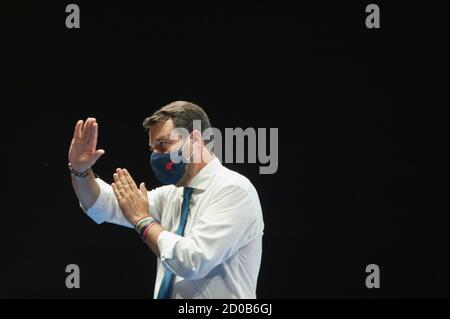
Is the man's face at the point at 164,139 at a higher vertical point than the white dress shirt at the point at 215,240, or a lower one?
higher

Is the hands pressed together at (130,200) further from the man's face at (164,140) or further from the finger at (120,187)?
the man's face at (164,140)

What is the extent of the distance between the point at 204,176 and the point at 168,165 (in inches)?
4.6

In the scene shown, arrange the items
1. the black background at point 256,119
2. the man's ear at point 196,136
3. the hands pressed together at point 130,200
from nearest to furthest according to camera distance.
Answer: the hands pressed together at point 130,200
the man's ear at point 196,136
the black background at point 256,119

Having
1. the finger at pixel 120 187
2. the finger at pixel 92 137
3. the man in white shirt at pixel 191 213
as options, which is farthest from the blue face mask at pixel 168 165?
the finger at pixel 92 137

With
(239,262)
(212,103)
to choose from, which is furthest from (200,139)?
(212,103)

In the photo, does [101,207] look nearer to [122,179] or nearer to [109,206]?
[109,206]

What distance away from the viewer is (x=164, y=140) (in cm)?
185

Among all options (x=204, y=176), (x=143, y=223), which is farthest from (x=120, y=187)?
(x=204, y=176)

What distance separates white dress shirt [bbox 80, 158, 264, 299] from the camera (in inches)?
65.0

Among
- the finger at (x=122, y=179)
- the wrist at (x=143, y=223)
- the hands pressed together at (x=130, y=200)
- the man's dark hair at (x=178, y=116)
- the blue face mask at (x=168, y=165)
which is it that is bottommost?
the wrist at (x=143, y=223)

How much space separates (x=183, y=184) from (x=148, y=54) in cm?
149

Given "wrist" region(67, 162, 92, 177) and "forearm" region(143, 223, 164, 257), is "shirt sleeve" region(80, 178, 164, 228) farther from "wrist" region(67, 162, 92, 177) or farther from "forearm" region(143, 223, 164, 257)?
"forearm" region(143, 223, 164, 257)

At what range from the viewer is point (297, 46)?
314 centimetres

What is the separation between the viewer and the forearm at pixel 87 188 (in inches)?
78.4
